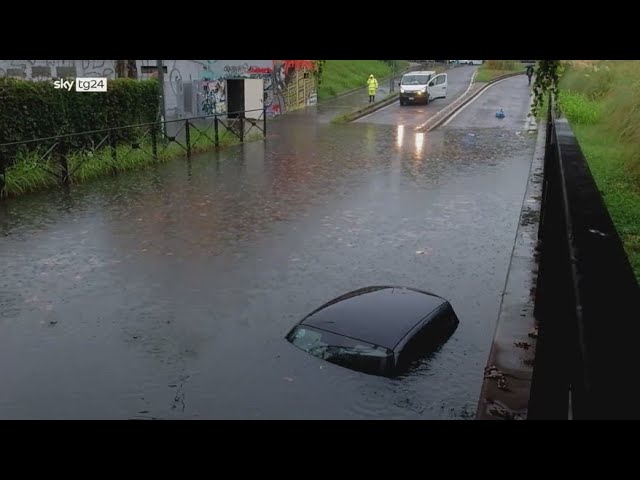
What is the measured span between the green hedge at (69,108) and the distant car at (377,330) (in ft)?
31.7

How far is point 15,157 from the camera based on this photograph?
13.5m

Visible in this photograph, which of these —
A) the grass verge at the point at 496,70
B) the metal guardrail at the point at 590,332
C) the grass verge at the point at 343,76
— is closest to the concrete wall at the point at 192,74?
the grass verge at the point at 343,76

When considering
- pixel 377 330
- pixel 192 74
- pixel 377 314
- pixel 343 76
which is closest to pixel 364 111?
pixel 192 74

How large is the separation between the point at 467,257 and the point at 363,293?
2578mm

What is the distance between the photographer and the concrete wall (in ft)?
74.8

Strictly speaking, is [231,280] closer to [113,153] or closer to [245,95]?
[113,153]

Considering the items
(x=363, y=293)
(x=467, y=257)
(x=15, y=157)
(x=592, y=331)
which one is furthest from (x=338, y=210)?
(x=592, y=331)

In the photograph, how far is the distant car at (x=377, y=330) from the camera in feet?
19.7

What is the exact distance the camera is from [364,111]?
3262 cm

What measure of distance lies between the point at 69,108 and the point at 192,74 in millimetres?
11234

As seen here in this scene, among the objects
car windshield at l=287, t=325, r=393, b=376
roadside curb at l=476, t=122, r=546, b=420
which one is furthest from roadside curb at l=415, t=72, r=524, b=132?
car windshield at l=287, t=325, r=393, b=376

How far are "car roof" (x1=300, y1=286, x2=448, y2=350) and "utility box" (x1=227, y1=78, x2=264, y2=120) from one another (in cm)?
1998
